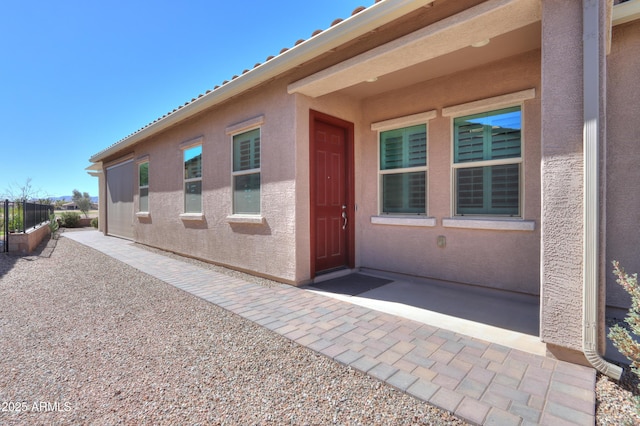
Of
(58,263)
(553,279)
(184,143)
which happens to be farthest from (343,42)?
(58,263)

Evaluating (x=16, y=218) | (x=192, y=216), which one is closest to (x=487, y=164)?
(x=192, y=216)

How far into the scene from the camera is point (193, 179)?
7551 millimetres

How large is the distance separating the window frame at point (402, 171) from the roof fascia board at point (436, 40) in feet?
4.08

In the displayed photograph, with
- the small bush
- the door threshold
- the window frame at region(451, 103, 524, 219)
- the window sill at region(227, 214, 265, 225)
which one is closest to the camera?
the window frame at region(451, 103, 524, 219)

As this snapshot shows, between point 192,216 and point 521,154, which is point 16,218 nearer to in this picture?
point 192,216

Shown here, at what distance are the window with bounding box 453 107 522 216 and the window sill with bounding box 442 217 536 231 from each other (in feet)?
0.66

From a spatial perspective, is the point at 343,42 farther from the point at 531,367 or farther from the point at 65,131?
the point at 65,131

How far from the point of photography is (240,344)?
2.95m

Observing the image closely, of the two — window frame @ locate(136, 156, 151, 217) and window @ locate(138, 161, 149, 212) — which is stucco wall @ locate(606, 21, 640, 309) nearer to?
window frame @ locate(136, 156, 151, 217)

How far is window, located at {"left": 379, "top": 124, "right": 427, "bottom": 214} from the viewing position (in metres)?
5.11

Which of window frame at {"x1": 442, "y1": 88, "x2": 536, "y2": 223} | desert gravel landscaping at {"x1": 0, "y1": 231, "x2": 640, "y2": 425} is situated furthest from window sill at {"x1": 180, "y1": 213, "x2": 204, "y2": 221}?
window frame at {"x1": 442, "y1": 88, "x2": 536, "y2": 223}

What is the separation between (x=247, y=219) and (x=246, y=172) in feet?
3.12

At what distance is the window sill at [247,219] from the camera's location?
217 inches

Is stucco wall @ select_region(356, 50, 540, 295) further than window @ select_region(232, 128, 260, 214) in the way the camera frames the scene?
No
